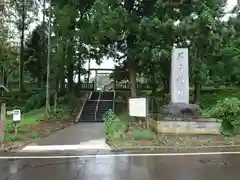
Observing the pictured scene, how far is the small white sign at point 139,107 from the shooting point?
52.7 feet

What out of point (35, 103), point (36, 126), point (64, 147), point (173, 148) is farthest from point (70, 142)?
point (35, 103)

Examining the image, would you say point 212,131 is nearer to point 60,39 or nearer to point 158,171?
point 158,171

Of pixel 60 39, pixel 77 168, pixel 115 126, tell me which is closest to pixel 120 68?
pixel 60 39

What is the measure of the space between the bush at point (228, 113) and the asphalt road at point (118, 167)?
4.20 metres

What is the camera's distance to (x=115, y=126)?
1571cm

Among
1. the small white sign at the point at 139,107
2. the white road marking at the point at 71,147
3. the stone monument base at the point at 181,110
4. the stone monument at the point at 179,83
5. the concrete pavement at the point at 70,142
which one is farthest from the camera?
the stone monument at the point at 179,83

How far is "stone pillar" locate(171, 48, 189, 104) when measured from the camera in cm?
1681

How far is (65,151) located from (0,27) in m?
24.9

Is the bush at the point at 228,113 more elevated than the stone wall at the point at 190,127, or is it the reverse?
the bush at the point at 228,113

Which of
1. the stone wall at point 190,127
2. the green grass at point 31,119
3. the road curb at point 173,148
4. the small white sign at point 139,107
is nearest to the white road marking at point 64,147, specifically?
the road curb at point 173,148

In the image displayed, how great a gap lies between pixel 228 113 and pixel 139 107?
3.89m

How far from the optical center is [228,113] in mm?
15828

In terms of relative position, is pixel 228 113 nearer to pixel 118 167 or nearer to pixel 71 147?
pixel 71 147

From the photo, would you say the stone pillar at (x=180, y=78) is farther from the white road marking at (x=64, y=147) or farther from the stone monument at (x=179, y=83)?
the white road marking at (x=64, y=147)
